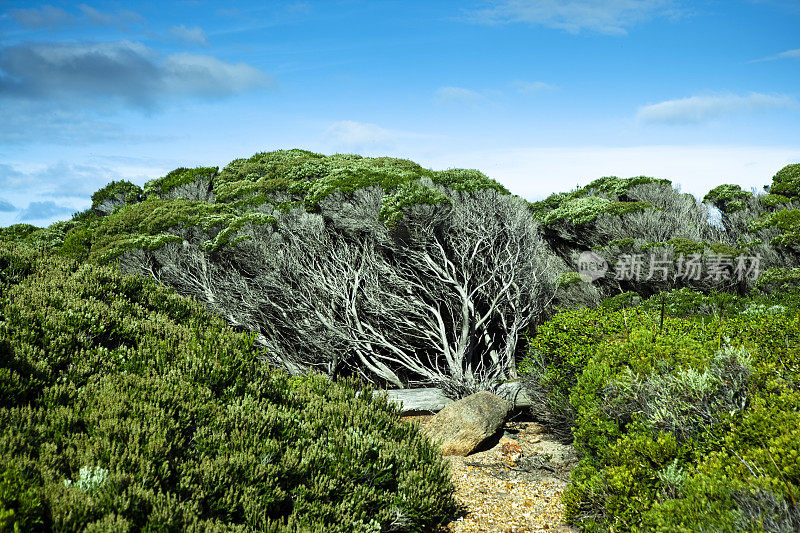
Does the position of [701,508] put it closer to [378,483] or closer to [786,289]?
[378,483]

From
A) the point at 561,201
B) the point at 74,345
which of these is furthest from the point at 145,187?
the point at 74,345

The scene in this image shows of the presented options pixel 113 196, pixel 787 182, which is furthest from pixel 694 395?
pixel 113 196

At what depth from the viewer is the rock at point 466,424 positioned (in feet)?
24.5

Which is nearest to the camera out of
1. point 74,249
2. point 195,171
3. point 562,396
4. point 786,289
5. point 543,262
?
point 562,396

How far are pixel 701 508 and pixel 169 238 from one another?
46.6ft

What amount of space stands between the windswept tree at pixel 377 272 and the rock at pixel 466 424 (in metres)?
2.62

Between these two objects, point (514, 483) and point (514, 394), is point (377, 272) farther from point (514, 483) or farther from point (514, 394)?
point (514, 483)

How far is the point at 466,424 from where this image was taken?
301 inches

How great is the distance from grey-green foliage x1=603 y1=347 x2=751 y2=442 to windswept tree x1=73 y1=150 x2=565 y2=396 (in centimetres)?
611

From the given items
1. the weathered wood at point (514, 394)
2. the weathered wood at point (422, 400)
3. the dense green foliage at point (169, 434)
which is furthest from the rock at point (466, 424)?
the weathered wood at point (422, 400)

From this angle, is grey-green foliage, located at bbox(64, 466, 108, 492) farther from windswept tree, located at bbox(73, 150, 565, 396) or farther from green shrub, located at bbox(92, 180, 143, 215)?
green shrub, located at bbox(92, 180, 143, 215)

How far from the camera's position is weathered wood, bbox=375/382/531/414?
9.81 metres

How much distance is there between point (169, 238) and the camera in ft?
46.4

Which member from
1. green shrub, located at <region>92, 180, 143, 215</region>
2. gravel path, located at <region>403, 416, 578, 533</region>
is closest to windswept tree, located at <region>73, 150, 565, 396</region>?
gravel path, located at <region>403, 416, 578, 533</region>
